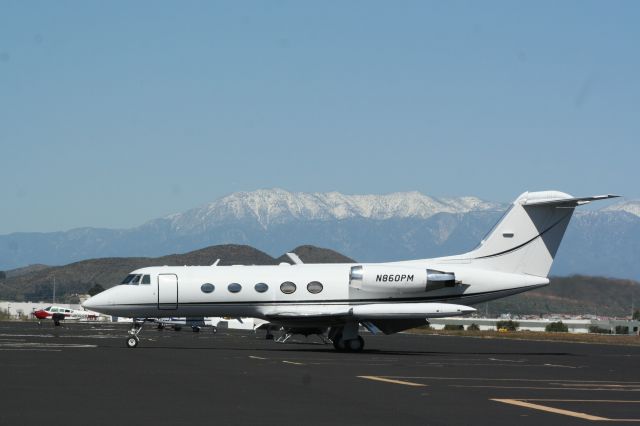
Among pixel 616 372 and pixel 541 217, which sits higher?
pixel 541 217

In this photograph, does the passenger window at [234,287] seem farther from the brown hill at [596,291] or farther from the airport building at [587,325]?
the airport building at [587,325]

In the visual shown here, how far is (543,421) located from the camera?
58.1ft

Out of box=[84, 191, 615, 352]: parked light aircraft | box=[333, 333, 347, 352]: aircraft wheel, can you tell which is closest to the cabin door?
box=[84, 191, 615, 352]: parked light aircraft

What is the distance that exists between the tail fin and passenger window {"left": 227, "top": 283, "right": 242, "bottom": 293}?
909 cm

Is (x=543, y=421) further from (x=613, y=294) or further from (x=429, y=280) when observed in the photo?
(x=613, y=294)

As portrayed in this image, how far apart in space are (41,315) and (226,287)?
7452 centimetres

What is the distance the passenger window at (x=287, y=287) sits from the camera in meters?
43.5

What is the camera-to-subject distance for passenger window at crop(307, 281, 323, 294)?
4347 centimetres

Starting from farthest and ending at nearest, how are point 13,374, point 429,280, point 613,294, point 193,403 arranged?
point 613,294 < point 429,280 < point 13,374 < point 193,403

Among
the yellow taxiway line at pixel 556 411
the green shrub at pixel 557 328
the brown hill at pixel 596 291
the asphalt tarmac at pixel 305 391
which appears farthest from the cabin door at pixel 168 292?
the green shrub at pixel 557 328

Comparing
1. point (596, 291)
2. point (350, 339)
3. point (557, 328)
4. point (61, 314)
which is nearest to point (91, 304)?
point (350, 339)

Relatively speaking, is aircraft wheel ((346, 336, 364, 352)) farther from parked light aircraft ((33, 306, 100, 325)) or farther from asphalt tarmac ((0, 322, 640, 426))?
parked light aircraft ((33, 306, 100, 325))

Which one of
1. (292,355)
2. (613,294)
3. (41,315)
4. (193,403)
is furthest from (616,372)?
(41,315)

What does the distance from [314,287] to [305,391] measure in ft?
69.3
